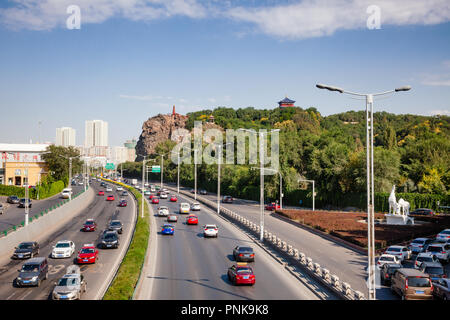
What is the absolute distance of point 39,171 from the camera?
104 m

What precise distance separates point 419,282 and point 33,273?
21.6 metres

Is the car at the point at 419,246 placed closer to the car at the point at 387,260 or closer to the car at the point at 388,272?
the car at the point at 387,260

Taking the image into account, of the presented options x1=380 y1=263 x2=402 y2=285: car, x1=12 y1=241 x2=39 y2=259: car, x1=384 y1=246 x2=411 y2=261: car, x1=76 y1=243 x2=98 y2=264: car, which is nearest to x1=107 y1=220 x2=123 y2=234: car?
x1=12 y1=241 x2=39 y2=259: car

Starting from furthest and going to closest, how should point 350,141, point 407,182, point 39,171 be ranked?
1. point 350,141
2. point 39,171
3. point 407,182

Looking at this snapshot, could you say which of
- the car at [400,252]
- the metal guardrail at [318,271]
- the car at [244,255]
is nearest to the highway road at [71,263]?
the car at [244,255]

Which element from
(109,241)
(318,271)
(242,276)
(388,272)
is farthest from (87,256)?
(388,272)

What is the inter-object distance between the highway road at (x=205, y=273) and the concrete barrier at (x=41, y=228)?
12190mm

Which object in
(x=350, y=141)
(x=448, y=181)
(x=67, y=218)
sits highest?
(x=350, y=141)

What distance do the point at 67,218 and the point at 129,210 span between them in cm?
1122

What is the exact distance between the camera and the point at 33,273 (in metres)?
25.2

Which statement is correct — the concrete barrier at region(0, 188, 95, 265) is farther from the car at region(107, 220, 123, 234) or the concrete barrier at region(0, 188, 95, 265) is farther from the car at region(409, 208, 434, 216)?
the car at region(409, 208, 434, 216)

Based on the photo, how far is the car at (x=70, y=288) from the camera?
70.0 ft
